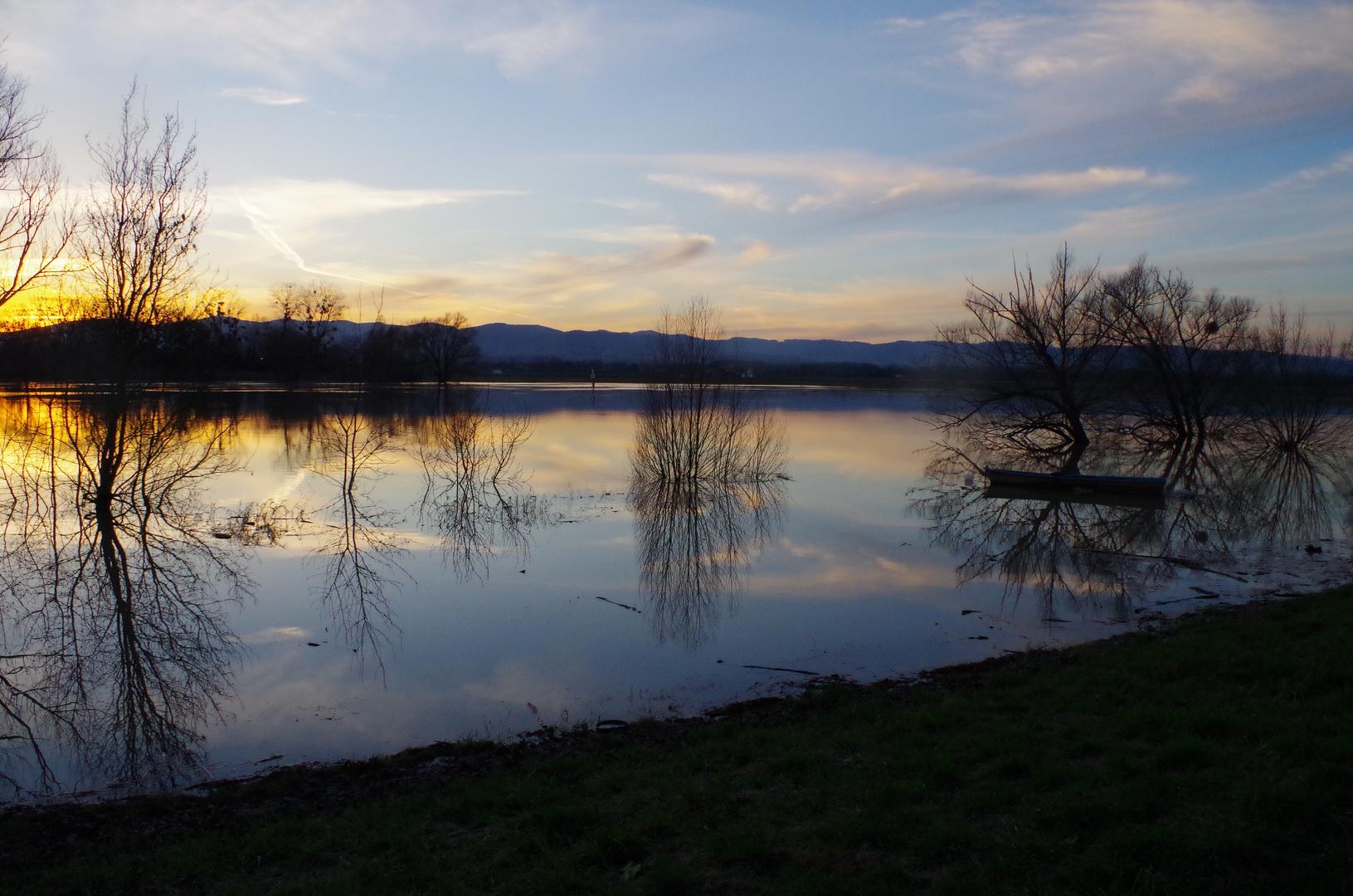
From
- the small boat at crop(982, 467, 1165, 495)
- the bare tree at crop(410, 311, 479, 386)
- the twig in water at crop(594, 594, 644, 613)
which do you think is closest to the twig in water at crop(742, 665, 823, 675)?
the twig in water at crop(594, 594, 644, 613)

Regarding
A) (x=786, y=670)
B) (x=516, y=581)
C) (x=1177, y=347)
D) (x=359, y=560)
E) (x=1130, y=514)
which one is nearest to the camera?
(x=786, y=670)

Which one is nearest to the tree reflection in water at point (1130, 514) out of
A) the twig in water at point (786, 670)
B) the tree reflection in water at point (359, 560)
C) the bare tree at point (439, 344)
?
the twig in water at point (786, 670)

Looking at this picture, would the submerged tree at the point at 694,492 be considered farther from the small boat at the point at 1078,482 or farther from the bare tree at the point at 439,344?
the bare tree at the point at 439,344

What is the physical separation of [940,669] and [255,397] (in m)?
59.1

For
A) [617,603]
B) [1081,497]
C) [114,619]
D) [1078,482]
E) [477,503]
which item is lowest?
[114,619]

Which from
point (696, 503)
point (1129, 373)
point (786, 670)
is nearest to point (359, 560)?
point (786, 670)

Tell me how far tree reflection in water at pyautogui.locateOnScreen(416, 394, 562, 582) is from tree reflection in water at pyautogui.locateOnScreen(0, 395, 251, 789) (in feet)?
11.9

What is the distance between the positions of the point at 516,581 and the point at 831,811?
832 centimetres

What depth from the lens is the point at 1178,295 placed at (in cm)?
3969

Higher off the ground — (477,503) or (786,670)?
(477,503)

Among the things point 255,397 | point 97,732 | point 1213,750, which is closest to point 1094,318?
point 1213,750

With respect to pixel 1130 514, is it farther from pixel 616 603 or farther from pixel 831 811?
pixel 831 811

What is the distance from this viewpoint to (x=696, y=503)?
19.9 metres

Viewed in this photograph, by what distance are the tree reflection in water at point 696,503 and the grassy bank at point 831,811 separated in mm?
3915
